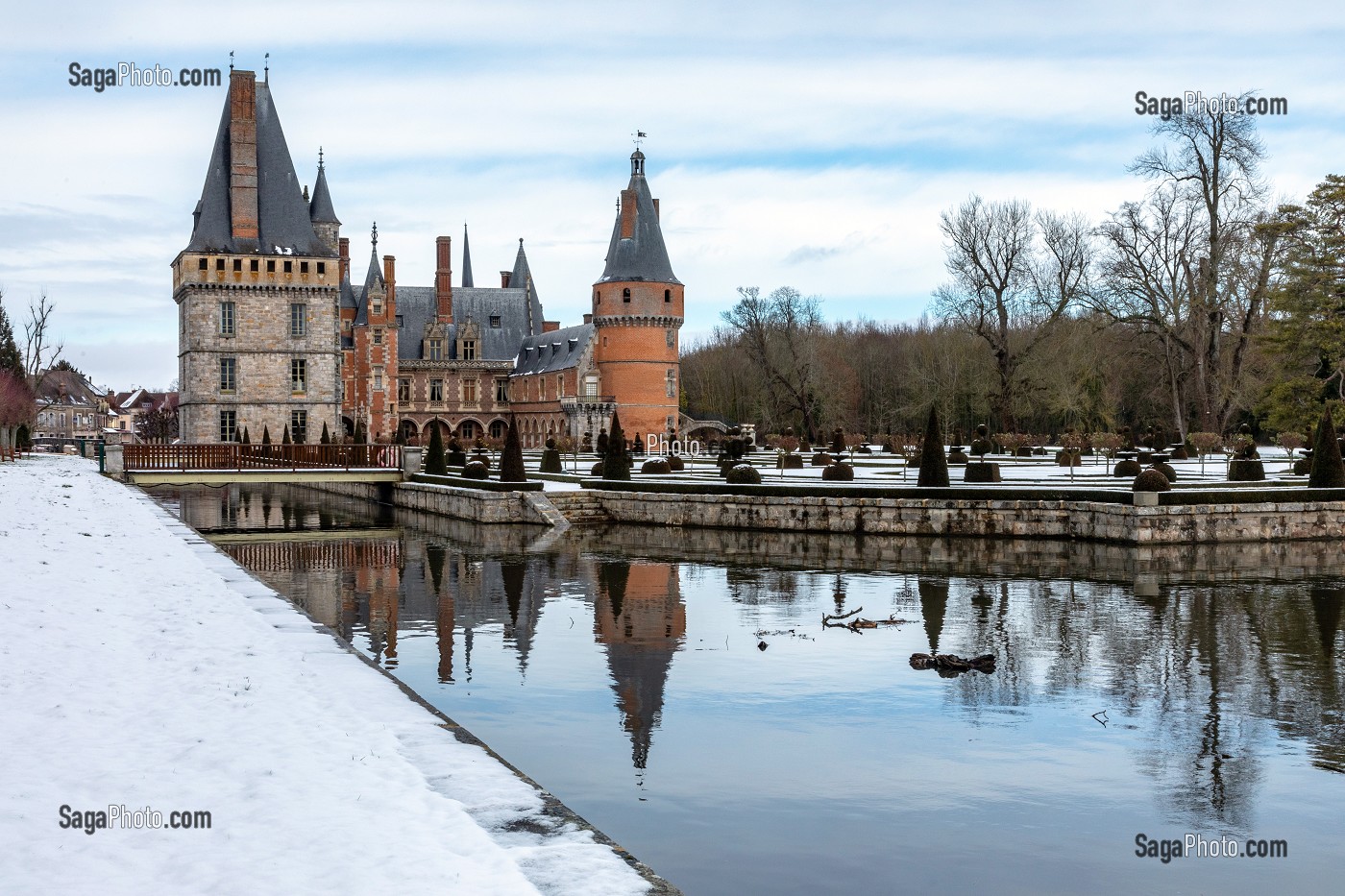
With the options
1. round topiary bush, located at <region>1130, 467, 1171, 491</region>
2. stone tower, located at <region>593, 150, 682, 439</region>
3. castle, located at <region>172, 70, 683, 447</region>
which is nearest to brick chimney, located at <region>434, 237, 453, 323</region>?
castle, located at <region>172, 70, 683, 447</region>

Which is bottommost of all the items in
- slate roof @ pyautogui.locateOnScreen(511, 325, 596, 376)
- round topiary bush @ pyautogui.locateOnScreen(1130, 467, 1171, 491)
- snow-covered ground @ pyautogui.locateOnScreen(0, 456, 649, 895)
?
snow-covered ground @ pyautogui.locateOnScreen(0, 456, 649, 895)

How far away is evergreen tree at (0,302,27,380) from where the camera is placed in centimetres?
5946

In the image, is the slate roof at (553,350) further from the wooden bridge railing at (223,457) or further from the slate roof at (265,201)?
the wooden bridge railing at (223,457)

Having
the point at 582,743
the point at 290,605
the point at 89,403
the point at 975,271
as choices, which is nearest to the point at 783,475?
the point at 975,271

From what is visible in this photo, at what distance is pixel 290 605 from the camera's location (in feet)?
40.7

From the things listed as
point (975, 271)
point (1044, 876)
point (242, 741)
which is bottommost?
point (1044, 876)

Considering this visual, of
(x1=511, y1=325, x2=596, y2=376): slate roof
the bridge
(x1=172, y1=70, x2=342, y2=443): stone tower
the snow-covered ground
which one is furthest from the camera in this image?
→ (x1=511, y1=325, x2=596, y2=376): slate roof

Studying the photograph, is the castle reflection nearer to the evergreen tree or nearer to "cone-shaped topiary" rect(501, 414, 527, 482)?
"cone-shaped topiary" rect(501, 414, 527, 482)

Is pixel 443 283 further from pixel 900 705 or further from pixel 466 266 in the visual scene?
pixel 900 705

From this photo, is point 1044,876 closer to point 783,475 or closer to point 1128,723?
point 1128,723

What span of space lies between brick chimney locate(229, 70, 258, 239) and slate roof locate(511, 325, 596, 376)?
1823 centimetres

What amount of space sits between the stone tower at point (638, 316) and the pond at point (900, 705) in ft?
113

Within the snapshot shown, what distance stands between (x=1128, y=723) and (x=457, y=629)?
26.4 feet

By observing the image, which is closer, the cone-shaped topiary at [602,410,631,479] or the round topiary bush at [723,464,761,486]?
the round topiary bush at [723,464,761,486]
